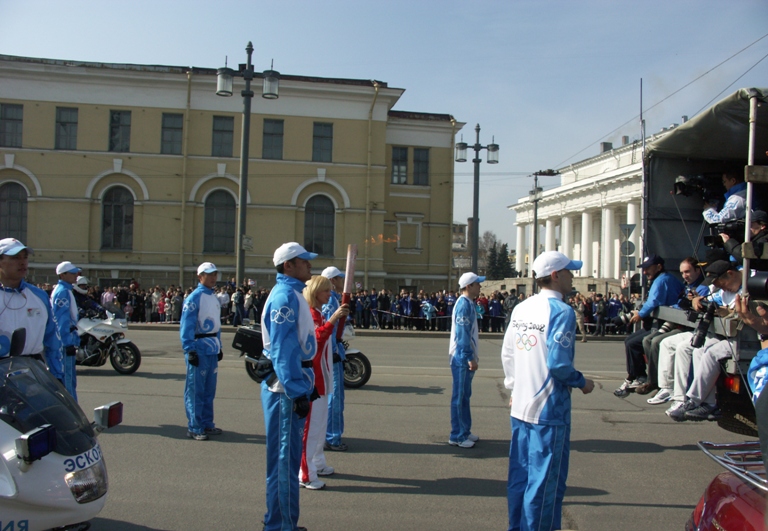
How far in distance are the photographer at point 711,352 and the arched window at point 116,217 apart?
30.7 meters

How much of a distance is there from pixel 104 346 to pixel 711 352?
10648mm

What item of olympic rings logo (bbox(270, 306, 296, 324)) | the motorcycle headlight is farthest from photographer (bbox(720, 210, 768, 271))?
the motorcycle headlight

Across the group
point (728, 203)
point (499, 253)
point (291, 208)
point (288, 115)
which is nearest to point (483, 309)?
point (291, 208)

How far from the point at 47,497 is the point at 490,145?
2159cm

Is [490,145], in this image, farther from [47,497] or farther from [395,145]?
[47,497]

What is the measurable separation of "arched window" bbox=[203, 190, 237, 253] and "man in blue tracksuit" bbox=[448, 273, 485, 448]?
27.1 m

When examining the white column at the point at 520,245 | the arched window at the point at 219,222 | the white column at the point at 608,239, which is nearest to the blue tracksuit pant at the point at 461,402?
the arched window at the point at 219,222

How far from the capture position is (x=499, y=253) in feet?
290

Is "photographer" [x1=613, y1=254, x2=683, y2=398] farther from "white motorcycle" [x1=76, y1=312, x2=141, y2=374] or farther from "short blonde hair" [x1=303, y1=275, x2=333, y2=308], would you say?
"white motorcycle" [x1=76, y1=312, x2=141, y2=374]

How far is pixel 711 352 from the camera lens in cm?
580

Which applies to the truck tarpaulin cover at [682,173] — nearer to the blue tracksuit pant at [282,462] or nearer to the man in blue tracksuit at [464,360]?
the man in blue tracksuit at [464,360]

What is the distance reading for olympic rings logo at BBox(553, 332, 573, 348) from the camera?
4.06 metres

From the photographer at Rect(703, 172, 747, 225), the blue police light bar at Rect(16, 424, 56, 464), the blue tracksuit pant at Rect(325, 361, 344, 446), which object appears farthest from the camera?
the blue tracksuit pant at Rect(325, 361, 344, 446)

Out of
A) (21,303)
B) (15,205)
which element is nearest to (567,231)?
(15,205)
